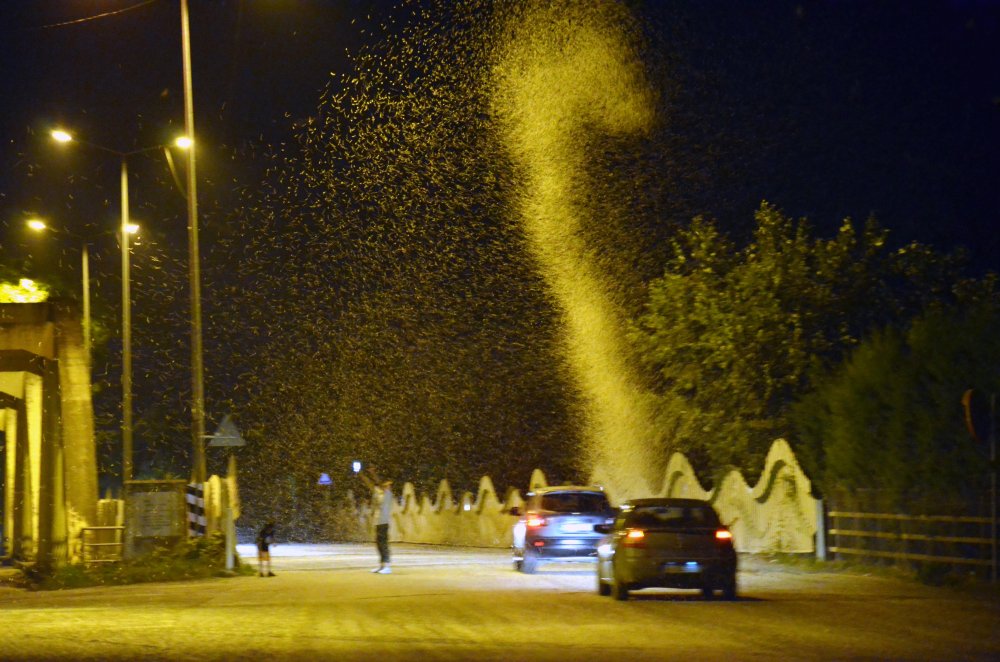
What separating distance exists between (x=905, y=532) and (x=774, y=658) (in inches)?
433

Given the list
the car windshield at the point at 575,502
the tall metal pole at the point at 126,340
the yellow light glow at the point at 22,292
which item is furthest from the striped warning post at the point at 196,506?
the tall metal pole at the point at 126,340

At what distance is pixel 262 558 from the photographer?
27.0m

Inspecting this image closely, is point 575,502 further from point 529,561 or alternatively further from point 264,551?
point 264,551

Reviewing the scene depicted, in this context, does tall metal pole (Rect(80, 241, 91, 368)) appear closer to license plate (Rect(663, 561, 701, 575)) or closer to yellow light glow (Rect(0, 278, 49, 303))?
yellow light glow (Rect(0, 278, 49, 303))

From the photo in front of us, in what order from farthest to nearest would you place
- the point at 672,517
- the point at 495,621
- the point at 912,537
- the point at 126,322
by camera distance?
the point at 126,322
the point at 912,537
the point at 672,517
the point at 495,621

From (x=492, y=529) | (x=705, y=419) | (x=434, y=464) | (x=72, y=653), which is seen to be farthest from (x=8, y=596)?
(x=434, y=464)

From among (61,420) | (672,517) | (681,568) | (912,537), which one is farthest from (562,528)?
(61,420)

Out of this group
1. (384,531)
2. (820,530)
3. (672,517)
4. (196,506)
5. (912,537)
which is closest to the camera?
(672,517)

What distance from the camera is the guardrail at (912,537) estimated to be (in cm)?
2011

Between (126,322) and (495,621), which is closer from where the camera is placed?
(495,621)

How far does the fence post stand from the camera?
83.8ft

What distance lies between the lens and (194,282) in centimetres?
2828

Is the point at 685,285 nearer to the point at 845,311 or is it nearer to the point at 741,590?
the point at 845,311

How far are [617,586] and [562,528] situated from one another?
7375 millimetres
